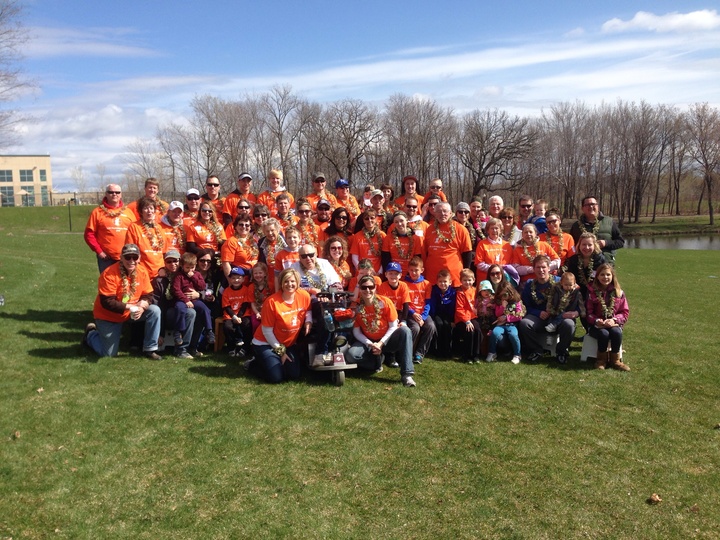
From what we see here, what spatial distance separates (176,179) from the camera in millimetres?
56969

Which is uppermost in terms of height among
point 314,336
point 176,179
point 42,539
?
point 176,179

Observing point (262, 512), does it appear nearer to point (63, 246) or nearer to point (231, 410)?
point (231, 410)

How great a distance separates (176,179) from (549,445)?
5710cm

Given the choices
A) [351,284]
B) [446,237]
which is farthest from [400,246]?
[351,284]

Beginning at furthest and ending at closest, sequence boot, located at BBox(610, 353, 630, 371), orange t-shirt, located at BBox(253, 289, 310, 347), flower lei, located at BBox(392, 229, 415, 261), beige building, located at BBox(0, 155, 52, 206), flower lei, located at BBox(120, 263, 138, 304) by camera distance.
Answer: beige building, located at BBox(0, 155, 52, 206) → flower lei, located at BBox(392, 229, 415, 261) → boot, located at BBox(610, 353, 630, 371) → flower lei, located at BBox(120, 263, 138, 304) → orange t-shirt, located at BBox(253, 289, 310, 347)

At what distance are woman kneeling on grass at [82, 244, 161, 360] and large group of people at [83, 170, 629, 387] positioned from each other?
1 centimetres

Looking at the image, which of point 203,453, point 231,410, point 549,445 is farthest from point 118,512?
point 549,445

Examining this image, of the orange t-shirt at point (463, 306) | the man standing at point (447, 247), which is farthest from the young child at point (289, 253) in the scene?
the orange t-shirt at point (463, 306)

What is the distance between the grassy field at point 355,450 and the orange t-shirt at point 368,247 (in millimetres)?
1661

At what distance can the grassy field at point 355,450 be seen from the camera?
3.74 meters

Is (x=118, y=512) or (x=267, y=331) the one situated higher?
(x=267, y=331)

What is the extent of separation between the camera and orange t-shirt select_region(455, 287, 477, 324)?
7375 millimetres

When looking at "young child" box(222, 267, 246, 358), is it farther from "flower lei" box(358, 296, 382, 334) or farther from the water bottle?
"flower lei" box(358, 296, 382, 334)

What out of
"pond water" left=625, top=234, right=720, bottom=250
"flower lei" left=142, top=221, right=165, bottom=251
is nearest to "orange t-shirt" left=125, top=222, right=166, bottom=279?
"flower lei" left=142, top=221, right=165, bottom=251
